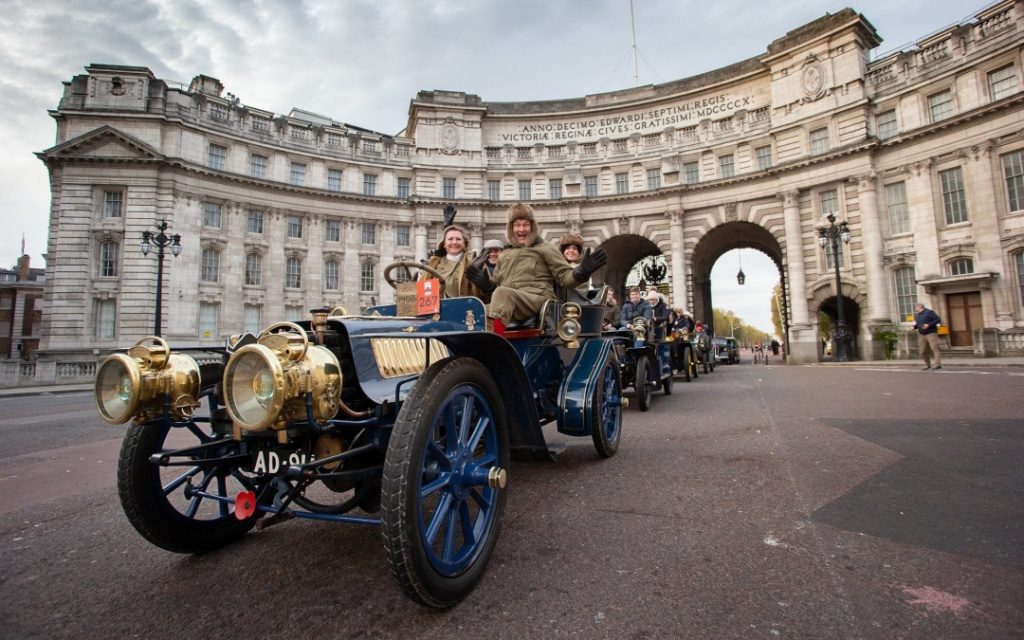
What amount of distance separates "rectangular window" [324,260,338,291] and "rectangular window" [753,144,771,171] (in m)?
28.3

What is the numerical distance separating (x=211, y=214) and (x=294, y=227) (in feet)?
15.5

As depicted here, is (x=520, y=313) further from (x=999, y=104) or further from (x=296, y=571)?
(x=999, y=104)

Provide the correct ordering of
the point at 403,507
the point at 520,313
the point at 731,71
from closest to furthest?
1. the point at 403,507
2. the point at 520,313
3. the point at 731,71

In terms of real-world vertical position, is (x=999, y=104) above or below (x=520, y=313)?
above

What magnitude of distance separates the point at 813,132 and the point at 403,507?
3391 centimetres

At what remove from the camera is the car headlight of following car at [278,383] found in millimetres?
1700

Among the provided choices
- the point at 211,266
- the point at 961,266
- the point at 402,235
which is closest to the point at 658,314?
the point at 961,266

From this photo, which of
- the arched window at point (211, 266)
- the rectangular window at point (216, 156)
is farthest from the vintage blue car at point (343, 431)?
the rectangular window at point (216, 156)

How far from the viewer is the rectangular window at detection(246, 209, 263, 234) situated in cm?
3045

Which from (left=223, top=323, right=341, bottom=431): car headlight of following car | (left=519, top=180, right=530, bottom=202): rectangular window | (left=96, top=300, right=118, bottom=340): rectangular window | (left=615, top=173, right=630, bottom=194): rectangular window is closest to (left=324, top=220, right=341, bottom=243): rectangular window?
(left=96, top=300, right=118, bottom=340): rectangular window

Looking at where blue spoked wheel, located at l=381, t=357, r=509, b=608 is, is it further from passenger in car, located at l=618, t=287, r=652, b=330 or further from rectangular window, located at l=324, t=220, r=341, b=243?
rectangular window, located at l=324, t=220, r=341, b=243

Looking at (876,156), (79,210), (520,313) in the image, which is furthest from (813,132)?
(79,210)

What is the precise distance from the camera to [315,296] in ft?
102

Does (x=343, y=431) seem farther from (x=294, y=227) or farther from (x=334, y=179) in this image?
(x=334, y=179)
